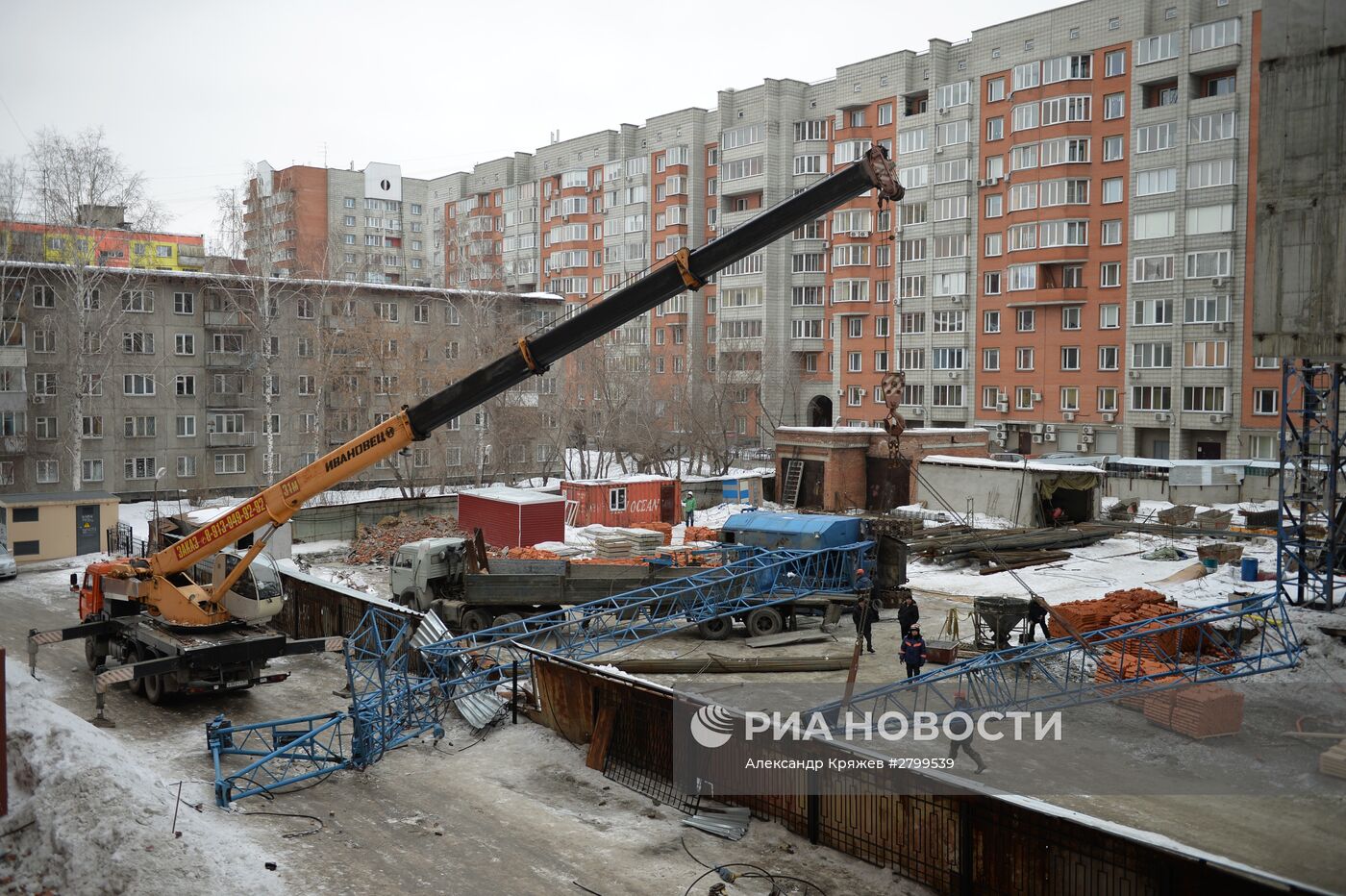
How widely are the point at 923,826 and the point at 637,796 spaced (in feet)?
13.3

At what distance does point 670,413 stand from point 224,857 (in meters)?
45.7

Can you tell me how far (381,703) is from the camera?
47.8ft

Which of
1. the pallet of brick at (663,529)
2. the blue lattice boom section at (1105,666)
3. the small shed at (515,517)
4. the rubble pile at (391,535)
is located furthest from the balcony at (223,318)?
the blue lattice boom section at (1105,666)

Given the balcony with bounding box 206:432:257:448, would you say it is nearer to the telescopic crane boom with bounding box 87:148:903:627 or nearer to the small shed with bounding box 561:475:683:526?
the small shed with bounding box 561:475:683:526

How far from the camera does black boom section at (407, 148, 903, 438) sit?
1468 cm

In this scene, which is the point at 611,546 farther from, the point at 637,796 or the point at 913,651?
the point at 637,796

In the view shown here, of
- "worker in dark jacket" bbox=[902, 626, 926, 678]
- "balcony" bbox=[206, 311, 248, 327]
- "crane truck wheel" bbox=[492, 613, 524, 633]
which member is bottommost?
"crane truck wheel" bbox=[492, 613, 524, 633]

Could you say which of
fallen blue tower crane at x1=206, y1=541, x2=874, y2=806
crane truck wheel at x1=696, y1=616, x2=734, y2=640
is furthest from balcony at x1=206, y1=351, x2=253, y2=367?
crane truck wheel at x1=696, y1=616, x2=734, y2=640

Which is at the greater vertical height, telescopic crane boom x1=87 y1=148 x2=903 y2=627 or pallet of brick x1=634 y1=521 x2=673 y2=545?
telescopic crane boom x1=87 y1=148 x2=903 y2=627

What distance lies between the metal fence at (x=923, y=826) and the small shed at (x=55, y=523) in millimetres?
24906

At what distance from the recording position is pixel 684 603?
2205 centimetres

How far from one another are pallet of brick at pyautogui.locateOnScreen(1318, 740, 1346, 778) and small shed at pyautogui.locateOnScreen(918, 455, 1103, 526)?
20.2 metres

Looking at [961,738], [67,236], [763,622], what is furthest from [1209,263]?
[67,236]

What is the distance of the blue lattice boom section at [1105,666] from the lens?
15664 mm
